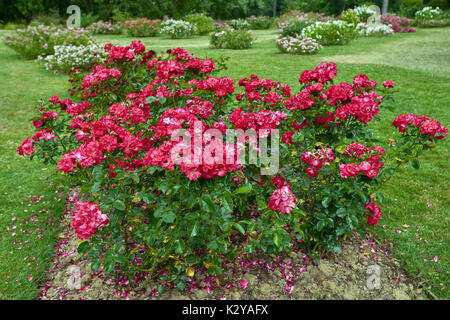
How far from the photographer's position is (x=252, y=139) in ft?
6.69

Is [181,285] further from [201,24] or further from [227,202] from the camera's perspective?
[201,24]

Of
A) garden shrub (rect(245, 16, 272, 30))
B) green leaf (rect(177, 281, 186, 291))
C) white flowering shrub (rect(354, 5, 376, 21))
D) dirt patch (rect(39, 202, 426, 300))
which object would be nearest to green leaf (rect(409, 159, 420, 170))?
dirt patch (rect(39, 202, 426, 300))

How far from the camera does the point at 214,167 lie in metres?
1.62

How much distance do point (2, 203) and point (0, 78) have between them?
7.76 m

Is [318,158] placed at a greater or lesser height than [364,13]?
lesser

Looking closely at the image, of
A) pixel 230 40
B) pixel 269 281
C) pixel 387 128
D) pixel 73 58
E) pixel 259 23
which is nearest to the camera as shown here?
pixel 269 281

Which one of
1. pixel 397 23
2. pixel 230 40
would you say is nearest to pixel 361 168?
pixel 230 40

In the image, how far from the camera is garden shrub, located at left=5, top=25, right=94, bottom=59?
11.6 meters

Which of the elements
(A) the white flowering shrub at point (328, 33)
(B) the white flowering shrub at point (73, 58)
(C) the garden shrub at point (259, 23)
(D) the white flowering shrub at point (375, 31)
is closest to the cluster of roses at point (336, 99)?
(B) the white flowering shrub at point (73, 58)

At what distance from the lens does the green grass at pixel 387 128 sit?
2.95 m

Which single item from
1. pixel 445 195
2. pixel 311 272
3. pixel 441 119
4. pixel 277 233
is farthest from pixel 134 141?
pixel 441 119

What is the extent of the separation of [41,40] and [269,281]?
12982mm

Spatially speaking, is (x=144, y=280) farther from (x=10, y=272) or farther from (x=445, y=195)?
(x=445, y=195)

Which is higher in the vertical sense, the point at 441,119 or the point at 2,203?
the point at 441,119
